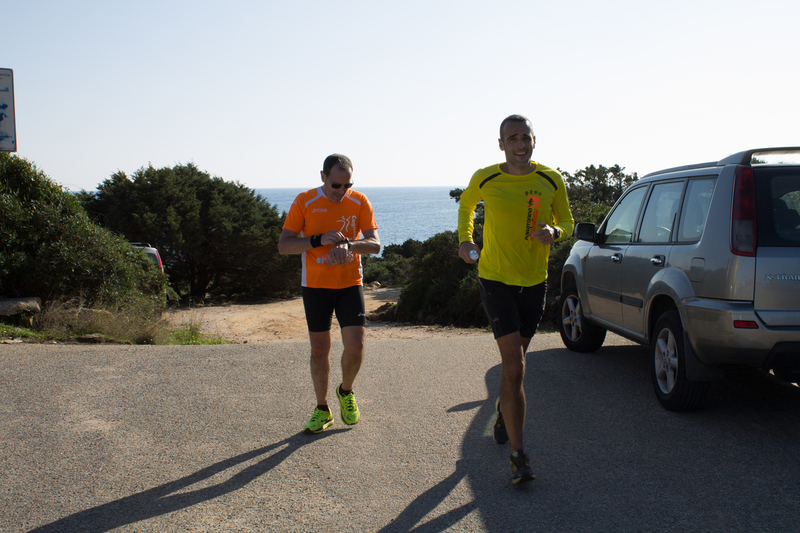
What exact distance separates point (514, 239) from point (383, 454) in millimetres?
1621

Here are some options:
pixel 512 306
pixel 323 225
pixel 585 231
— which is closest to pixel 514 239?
pixel 512 306

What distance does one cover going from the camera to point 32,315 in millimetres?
8781

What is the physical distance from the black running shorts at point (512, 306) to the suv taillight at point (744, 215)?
1374mm

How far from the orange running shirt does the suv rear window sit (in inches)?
108

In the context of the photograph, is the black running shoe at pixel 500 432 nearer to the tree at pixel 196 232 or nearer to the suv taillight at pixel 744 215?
the suv taillight at pixel 744 215

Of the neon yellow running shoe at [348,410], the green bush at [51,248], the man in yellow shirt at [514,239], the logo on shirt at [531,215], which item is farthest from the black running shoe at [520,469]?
the green bush at [51,248]

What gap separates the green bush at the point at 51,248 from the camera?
30.8 feet

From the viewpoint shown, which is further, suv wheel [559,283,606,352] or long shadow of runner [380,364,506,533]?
suv wheel [559,283,606,352]

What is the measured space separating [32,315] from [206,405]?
5.17 metres

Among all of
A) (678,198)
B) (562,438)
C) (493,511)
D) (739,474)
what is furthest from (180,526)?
(678,198)

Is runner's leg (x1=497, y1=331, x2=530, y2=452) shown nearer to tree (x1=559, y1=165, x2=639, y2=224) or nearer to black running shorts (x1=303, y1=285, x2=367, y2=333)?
black running shorts (x1=303, y1=285, x2=367, y2=333)

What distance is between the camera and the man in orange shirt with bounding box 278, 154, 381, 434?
4.34m

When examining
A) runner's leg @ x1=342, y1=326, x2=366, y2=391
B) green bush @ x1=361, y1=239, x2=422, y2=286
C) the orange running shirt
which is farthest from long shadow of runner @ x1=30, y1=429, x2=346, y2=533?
green bush @ x1=361, y1=239, x2=422, y2=286

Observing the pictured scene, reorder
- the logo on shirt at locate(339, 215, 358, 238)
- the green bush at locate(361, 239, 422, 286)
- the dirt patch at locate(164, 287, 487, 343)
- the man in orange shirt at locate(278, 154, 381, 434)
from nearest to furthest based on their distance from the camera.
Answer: the man in orange shirt at locate(278, 154, 381, 434) < the logo on shirt at locate(339, 215, 358, 238) < the dirt patch at locate(164, 287, 487, 343) < the green bush at locate(361, 239, 422, 286)
